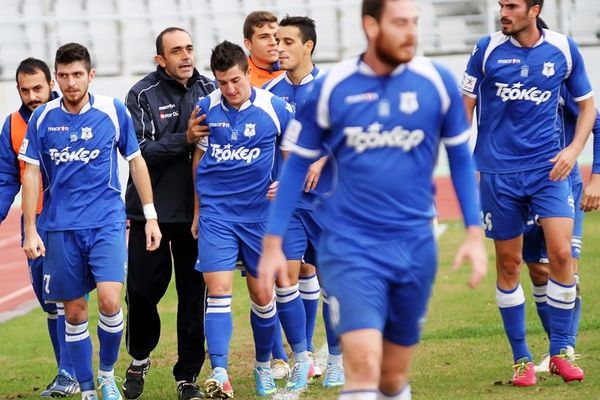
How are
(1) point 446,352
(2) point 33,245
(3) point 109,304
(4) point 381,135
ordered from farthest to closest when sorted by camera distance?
(1) point 446,352 < (3) point 109,304 < (2) point 33,245 < (4) point 381,135

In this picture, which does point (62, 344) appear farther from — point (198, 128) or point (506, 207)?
point (506, 207)

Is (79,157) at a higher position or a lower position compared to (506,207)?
higher

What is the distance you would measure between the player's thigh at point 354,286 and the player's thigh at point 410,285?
0.24 ft

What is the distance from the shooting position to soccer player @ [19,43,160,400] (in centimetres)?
822

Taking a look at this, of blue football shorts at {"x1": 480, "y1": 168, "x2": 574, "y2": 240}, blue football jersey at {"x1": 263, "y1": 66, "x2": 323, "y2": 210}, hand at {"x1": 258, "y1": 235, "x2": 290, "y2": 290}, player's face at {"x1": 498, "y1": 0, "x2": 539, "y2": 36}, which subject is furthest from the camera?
blue football jersey at {"x1": 263, "y1": 66, "x2": 323, "y2": 210}

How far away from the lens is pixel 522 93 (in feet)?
27.2

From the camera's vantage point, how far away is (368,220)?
571 centimetres

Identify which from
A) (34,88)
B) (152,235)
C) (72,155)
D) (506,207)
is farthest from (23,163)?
(506,207)

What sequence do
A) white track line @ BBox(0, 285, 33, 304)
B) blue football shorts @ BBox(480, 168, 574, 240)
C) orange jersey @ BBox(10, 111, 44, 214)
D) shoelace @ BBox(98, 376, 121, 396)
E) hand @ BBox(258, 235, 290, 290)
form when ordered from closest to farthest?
hand @ BBox(258, 235, 290, 290), blue football shorts @ BBox(480, 168, 574, 240), shoelace @ BBox(98, 376, 121, 396), orange jersey @ BBox(10, 111, 44, 214), white track line @ BBox(0, 285, 33, 304)

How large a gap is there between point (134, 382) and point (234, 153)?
179 cm

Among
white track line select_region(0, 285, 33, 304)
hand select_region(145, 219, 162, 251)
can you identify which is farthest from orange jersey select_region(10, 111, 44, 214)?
white track line select_region(0, 285, 33, 304)

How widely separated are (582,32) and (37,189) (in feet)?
69.7

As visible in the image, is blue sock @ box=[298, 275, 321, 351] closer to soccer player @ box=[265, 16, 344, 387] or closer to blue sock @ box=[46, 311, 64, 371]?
soccer player @ box=[265, 16, 344, 387]

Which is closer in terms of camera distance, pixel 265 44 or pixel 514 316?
pixel 514 316
